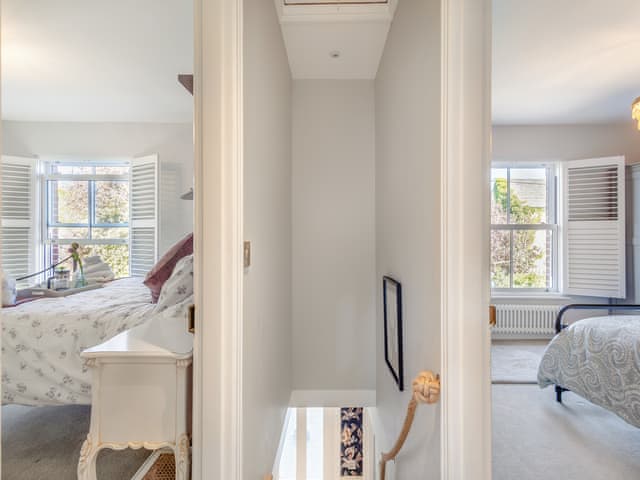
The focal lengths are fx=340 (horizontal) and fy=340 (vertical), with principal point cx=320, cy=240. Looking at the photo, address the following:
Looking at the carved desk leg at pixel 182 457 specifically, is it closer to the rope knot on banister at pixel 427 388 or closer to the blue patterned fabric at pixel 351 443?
the rope knot on banister at pixel 427 388

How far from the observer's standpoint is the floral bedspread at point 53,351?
2.01 meters

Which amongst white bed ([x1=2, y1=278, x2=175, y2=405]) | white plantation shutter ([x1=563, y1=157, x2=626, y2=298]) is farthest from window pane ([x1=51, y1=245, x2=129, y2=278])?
white plantation shutter ([x1=563, y1=157, x2=626, y2=298])

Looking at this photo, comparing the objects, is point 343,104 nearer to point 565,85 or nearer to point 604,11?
point 604,11

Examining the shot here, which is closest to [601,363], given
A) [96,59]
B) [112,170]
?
[96,59]

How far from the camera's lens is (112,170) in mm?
4535

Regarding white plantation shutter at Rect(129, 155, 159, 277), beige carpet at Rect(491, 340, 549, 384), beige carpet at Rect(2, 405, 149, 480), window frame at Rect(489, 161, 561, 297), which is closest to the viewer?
beige carpet at Rect(2, 405, 149, 480)

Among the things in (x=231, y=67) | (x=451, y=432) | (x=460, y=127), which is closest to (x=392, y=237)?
(x=460, y=127)

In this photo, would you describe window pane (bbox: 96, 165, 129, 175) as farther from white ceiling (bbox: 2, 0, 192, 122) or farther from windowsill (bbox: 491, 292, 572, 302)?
windowsill (bbox: 491, 292, 572, 302)

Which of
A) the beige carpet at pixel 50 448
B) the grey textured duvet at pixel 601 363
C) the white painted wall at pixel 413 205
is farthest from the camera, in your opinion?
the grey textured duvet at pixel 601 363

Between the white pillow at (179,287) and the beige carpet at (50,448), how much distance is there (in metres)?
0.94

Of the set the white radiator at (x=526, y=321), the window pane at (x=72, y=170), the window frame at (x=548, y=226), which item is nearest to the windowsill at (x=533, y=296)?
the window frame at (x=548, y=226)

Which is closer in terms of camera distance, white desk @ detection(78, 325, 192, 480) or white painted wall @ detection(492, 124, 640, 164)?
white desk @ detection(78, 325, 192, 480)

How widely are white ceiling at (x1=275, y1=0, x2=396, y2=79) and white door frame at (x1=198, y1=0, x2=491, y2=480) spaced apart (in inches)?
41.5

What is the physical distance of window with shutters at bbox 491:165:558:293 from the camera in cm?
444
